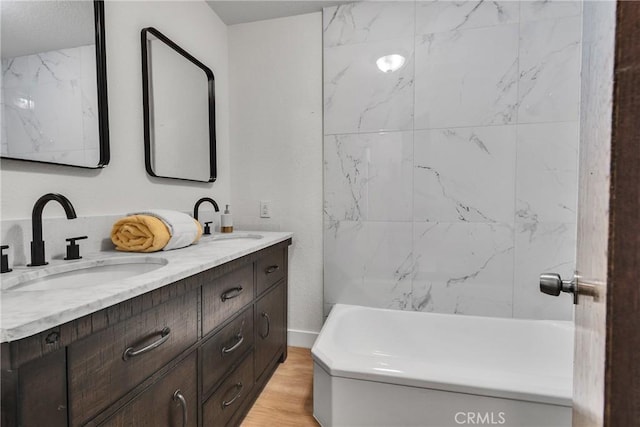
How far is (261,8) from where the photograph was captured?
1873mm

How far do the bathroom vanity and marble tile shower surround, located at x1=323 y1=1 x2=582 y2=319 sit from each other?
0.78 metres

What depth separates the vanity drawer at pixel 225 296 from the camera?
3.36 feet

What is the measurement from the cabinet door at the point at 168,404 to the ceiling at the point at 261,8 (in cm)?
195

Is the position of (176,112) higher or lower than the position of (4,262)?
higher

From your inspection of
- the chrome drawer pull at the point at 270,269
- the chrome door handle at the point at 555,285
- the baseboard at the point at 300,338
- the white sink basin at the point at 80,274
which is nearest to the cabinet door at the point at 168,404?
the white sink basin at the point at 80,274

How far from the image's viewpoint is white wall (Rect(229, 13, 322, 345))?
195 centimetres

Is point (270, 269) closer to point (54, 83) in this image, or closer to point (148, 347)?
point (148, 347)

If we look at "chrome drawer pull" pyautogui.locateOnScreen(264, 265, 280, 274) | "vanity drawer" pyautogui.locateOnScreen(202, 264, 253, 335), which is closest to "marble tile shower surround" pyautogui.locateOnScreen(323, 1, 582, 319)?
"chrome drawer pull" pyautogui.locateOnScreen(264, 265, 280, 274)

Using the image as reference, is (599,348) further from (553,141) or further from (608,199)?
(553,141)

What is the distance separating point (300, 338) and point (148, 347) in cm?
142

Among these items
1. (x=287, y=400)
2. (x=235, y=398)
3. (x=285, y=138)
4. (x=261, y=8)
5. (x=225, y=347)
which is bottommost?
(x=287, y=400)

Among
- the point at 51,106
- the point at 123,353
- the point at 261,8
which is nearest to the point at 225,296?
the point at 123,353

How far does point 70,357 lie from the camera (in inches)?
22.7

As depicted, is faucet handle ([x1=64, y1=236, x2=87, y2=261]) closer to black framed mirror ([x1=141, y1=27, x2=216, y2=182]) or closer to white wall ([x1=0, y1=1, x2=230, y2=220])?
white wall ([x1=0, y1=1, x2=230, y2=220])
